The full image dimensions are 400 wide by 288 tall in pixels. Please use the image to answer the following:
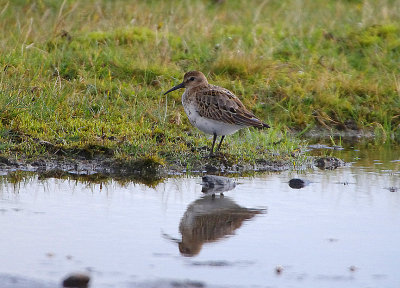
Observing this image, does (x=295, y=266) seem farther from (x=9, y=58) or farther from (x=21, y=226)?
(x=9, y=58)

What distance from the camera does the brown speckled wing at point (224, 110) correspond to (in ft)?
28.1

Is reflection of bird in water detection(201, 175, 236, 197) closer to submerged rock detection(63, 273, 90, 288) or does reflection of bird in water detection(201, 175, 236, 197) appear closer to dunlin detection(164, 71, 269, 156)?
dunlin detection(164, 71, 269, 156)

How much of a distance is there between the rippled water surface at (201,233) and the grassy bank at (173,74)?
1248 millimetres

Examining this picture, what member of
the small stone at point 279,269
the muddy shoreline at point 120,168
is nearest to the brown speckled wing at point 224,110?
the muddy shoreline at point 120,168

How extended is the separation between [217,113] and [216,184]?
1090mm

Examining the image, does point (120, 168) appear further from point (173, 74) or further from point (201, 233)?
point (173, 74)

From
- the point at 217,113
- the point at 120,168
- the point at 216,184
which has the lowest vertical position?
the point at 216,184

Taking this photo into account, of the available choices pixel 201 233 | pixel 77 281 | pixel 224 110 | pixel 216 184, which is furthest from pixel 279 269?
pixel 224 110

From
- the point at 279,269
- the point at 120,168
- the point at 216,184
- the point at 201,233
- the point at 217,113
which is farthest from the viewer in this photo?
the point at 217,113

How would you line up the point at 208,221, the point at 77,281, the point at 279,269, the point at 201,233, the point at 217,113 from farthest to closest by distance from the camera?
the point at 217,113
the point at 208,221
the point at 201,233
the point at 279,269
the point at 77,281

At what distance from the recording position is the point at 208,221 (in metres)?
6.45

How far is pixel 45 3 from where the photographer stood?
15773 mm

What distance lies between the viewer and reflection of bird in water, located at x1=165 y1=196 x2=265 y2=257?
5852mm

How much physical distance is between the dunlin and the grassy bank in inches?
14.3
